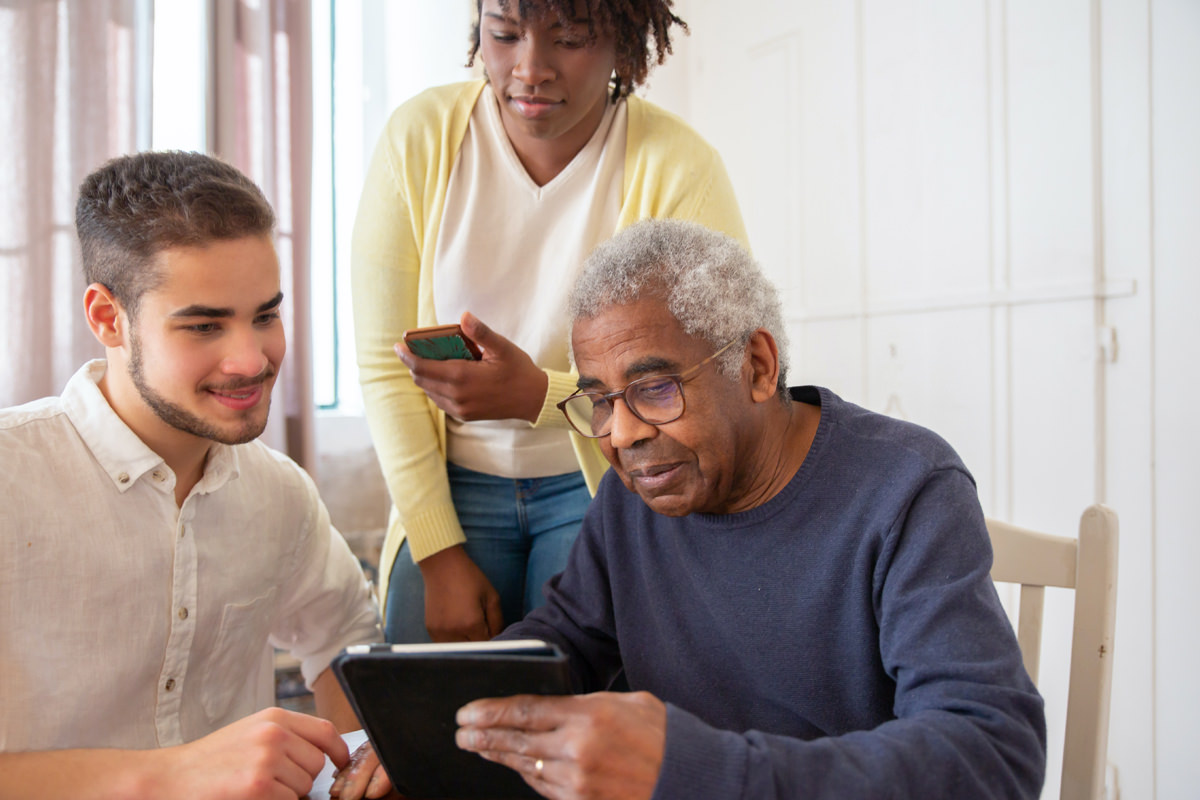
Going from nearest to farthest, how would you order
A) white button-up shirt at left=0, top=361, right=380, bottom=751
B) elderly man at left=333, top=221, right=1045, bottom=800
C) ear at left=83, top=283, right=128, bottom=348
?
elderly man at left=333, top=221, right=1045, bottom=800, white button-up shirt at left=0, top=361, right=380, bottom=751, ear at left=83, top=283, right=128, bottom=348

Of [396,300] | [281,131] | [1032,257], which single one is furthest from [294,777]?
[281,131]

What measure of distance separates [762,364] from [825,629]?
1.30ft

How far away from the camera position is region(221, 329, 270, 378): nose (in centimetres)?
136

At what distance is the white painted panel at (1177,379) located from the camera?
233 centimetres

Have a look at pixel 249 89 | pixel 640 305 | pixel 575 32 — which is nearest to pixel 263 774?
pixel 640 305

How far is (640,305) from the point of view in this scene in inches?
51.0

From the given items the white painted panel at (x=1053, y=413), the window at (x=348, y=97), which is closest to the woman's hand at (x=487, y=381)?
the white painted panel at (x=1053, y=413)

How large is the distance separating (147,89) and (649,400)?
225 centimetres

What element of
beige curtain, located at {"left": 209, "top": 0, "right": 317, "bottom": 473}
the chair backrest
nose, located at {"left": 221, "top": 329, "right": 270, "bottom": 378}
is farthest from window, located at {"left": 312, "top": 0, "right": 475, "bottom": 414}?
the chair backrest

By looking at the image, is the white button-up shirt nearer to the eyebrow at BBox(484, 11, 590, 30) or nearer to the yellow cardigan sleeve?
the yellow cardigan sleeve

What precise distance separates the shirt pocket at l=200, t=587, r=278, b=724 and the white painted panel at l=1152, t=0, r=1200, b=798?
2.32 meters

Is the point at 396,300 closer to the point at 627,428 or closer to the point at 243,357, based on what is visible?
the point at 243,357

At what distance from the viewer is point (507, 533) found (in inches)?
70.8

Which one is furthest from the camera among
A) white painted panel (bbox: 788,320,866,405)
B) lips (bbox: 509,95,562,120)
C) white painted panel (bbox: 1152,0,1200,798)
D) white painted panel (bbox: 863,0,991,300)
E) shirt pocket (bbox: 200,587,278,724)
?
white painted panel (bbox: 788,320,866,405)
